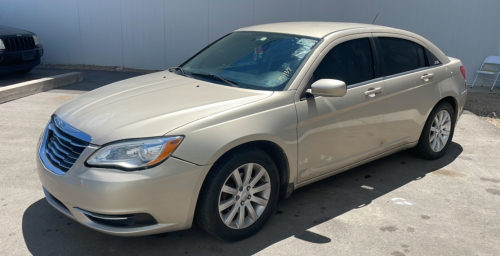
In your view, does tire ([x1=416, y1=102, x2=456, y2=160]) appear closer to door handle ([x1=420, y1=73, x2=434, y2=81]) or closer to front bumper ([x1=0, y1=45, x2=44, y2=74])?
door handle ([x1=420, y1=73, x2=434, y2=81])

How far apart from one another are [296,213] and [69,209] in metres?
1.89

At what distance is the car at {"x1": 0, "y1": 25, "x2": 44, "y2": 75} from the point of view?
31.1 ft

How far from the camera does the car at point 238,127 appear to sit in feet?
10.3

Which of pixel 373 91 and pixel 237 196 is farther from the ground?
pixel 373 91

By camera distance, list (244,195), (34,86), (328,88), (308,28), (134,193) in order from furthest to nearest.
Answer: (34,86), (308,28), (328,88), (244,195), (134,193)

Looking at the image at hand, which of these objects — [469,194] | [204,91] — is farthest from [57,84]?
[469,194]

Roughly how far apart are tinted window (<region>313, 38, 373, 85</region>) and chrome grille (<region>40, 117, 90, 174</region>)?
2.00 metres

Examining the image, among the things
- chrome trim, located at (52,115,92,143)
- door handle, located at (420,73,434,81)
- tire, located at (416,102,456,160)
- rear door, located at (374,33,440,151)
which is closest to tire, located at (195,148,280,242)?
chrome trim, located at (52,115,92,143)

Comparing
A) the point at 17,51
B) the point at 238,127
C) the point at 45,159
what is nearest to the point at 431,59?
the point at 238,127

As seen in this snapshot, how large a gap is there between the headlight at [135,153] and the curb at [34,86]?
5.84 meters

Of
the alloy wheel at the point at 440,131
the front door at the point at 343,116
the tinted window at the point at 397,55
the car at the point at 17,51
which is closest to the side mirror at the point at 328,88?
the front door at the point at 343,116

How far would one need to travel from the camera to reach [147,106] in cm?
360

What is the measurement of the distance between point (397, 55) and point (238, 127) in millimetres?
2321

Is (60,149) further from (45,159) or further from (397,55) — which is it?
(397,55)
